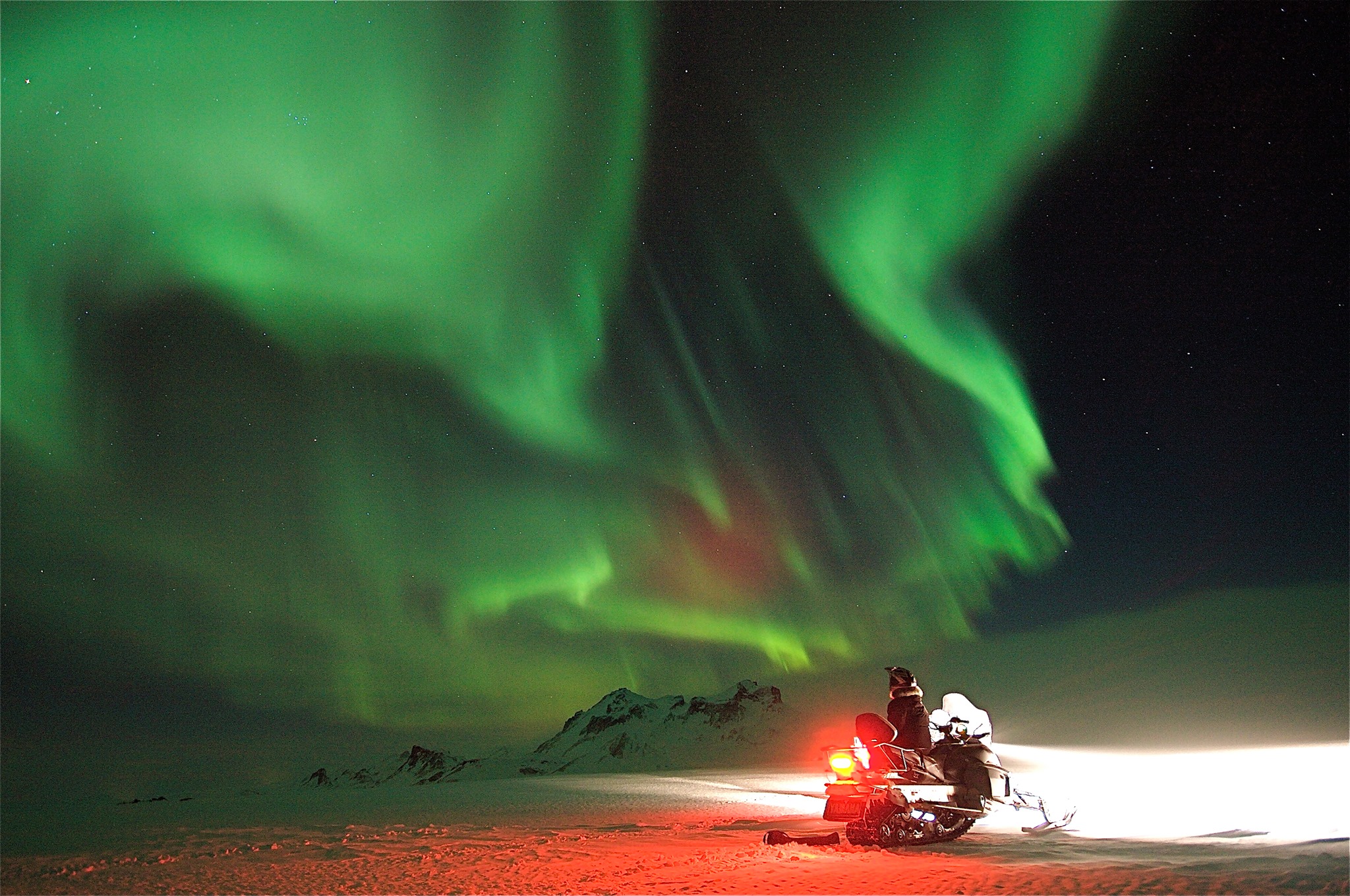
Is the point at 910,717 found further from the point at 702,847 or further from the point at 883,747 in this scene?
the point at 702,847

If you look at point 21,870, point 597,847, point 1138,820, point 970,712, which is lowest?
point 21,870

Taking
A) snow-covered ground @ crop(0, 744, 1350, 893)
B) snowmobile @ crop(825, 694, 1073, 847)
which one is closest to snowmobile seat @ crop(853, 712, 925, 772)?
snowmobile @ crop(825, 694, 1073, 847)

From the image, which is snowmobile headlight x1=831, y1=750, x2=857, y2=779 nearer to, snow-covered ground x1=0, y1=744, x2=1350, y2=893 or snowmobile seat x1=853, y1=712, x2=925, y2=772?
snowmobile seat x1=853, y1=712, x2=925, y2=772

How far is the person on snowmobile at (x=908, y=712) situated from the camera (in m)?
12.6

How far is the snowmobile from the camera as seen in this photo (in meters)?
11.9

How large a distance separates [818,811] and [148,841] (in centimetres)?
1296

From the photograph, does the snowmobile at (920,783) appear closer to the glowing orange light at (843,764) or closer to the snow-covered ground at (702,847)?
the glowing orange light at (843,764)

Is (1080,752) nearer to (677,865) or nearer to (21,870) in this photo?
(677,865)

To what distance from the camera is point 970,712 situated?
1316cm

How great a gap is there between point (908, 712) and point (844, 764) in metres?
1.36

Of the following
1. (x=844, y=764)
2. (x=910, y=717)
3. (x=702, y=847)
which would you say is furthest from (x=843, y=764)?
(x=702, y=847)

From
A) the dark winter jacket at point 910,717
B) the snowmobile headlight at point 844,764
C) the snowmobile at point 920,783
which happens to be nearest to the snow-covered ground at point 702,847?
the snowmobile at point 920,783

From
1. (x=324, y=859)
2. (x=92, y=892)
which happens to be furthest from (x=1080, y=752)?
(x=92, y=892)

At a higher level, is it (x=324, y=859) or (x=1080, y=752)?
(x=1080, y=752)
